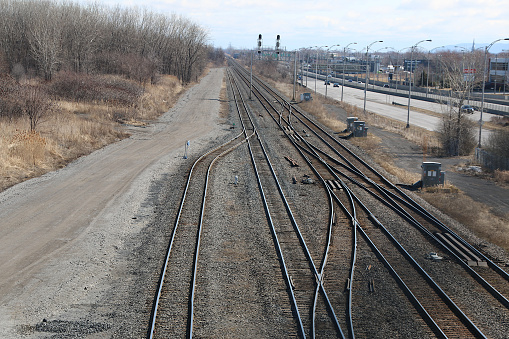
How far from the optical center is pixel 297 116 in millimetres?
47062

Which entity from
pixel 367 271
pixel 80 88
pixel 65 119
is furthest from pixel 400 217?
pixel 80 88

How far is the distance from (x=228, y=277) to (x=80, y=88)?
37056mm

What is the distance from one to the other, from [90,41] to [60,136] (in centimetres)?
4323

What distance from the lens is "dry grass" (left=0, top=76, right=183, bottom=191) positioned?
22.2 meters

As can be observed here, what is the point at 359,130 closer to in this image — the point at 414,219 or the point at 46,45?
the point at 414,219

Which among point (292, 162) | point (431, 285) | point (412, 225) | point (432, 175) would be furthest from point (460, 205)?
point (292, 162)

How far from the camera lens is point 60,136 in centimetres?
2867

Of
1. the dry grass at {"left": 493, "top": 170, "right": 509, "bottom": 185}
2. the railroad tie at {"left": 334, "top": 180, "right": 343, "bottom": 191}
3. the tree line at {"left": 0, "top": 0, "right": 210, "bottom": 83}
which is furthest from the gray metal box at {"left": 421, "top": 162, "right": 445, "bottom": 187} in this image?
the tree line at {"left": 0, "top": 0, "right": 210, "bottom": 83}

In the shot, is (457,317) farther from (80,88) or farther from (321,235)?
(80,88)

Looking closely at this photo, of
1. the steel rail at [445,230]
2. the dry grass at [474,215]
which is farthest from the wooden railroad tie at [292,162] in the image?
the dry grass at [474,215]

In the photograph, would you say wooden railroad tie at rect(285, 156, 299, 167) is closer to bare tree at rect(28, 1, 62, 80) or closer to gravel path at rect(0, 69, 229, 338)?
gravel path at rect(0, 69, 229, 338)

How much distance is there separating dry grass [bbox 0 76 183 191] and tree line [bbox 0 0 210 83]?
56.1ft

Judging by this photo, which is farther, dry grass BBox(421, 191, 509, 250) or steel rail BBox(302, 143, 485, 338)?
dry grass BBox(421, 191, 509, 250)

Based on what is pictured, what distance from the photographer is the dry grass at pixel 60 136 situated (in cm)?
2217
